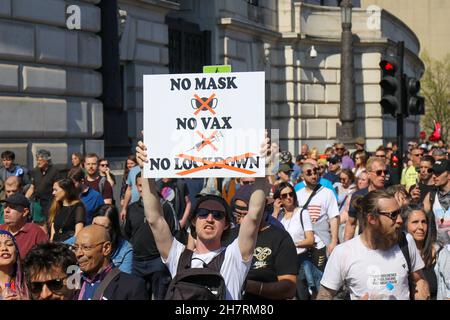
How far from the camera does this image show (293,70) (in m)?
36.7

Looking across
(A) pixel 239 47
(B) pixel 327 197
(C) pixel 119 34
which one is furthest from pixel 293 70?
Result: (B) pixel 327 197

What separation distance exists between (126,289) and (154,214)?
84 cm

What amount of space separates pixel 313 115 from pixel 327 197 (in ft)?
83.7

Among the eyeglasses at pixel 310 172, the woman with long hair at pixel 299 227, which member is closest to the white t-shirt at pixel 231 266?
the woman with long hair at pixel 299 227

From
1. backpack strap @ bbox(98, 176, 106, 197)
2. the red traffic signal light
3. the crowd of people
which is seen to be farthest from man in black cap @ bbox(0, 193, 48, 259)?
the red traffic signal light

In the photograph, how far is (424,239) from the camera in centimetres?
866

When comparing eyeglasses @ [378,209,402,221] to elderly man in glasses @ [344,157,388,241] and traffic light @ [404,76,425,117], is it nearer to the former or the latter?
elderly man in glasses @ [344,157,388,241]

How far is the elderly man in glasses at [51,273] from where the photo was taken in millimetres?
6051

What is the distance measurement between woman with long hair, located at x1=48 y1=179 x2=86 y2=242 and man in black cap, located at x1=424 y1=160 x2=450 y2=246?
3206mm

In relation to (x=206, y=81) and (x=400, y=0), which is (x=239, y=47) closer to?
(x=206, y=81)

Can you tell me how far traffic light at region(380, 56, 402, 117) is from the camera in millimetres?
14711

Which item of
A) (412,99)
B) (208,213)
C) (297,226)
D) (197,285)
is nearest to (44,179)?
(412,99)

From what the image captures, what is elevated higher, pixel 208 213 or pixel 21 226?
pixel 208 213

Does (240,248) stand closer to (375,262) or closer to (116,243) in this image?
(375,262)
